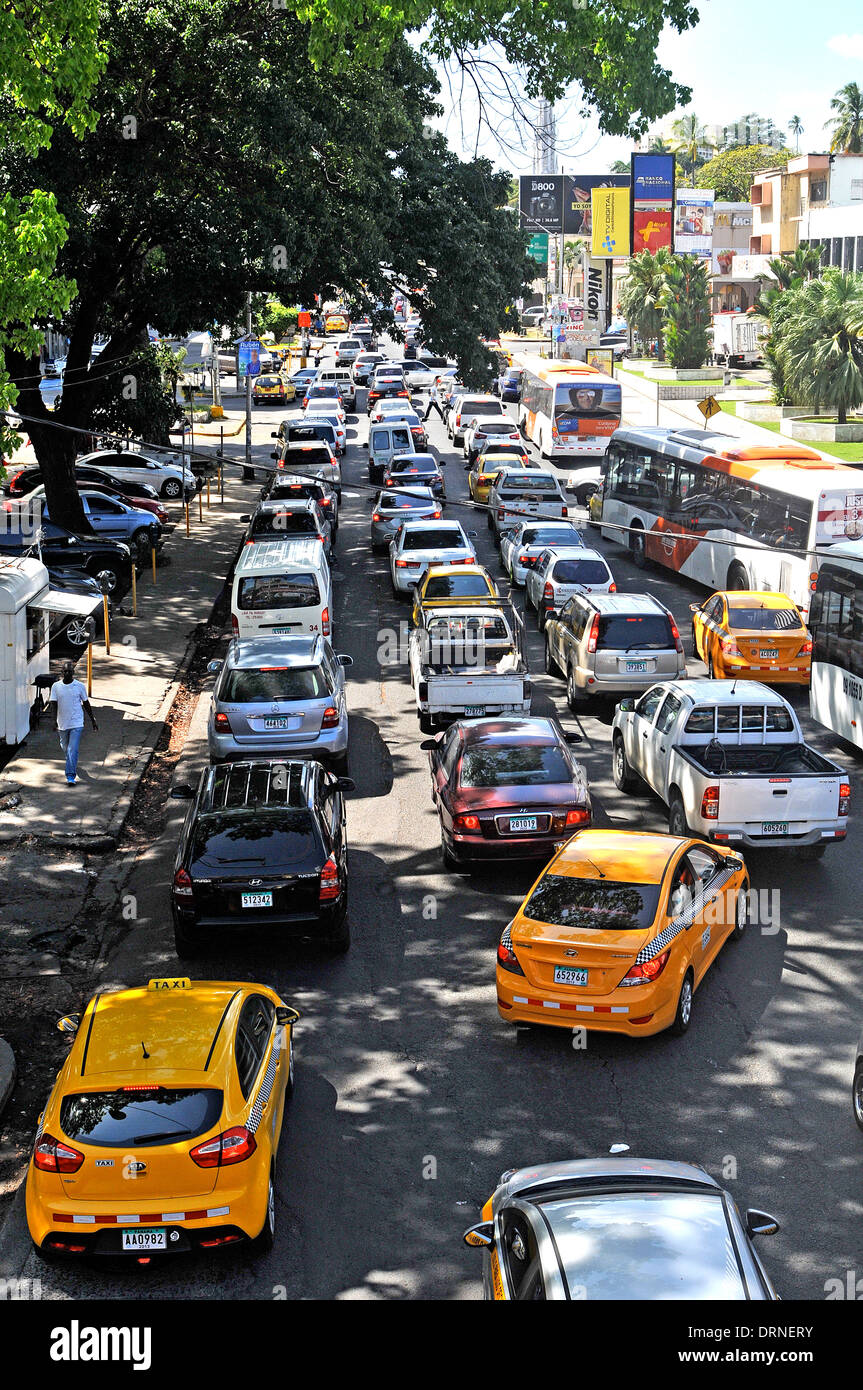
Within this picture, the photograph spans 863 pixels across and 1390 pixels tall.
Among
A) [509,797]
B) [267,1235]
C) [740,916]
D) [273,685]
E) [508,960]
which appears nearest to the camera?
[267,1235]

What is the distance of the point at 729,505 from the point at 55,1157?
23.1 meters

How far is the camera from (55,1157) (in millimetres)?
8242

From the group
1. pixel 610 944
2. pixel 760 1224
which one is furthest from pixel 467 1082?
pixel 760 1224

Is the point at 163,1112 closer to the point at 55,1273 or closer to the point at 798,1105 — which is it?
the point at 55,1273

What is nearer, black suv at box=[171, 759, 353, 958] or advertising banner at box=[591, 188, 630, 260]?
black suv at box=[171, 759, 353, 958]

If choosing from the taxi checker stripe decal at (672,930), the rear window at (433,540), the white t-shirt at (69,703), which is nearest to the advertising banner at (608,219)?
the rear window at (433,540)

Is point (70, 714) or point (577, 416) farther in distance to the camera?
point (577, 416)

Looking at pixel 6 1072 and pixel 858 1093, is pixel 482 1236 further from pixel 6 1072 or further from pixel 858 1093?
pixel 6 1072

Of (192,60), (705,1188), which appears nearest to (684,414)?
(192,60)

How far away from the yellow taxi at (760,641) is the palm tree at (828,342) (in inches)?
1372

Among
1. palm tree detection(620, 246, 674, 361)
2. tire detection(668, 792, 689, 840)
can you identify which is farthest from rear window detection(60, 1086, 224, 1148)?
palm tree detection(620, 246, 674, 361)

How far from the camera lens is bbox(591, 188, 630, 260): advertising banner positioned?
296ft

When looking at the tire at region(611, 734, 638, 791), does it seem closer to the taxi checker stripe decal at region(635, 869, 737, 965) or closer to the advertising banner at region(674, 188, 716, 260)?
the taxi checker stripe decal at region(635, 869, 737, 965)

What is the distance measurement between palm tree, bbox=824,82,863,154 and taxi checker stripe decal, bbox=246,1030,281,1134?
13433 cm
